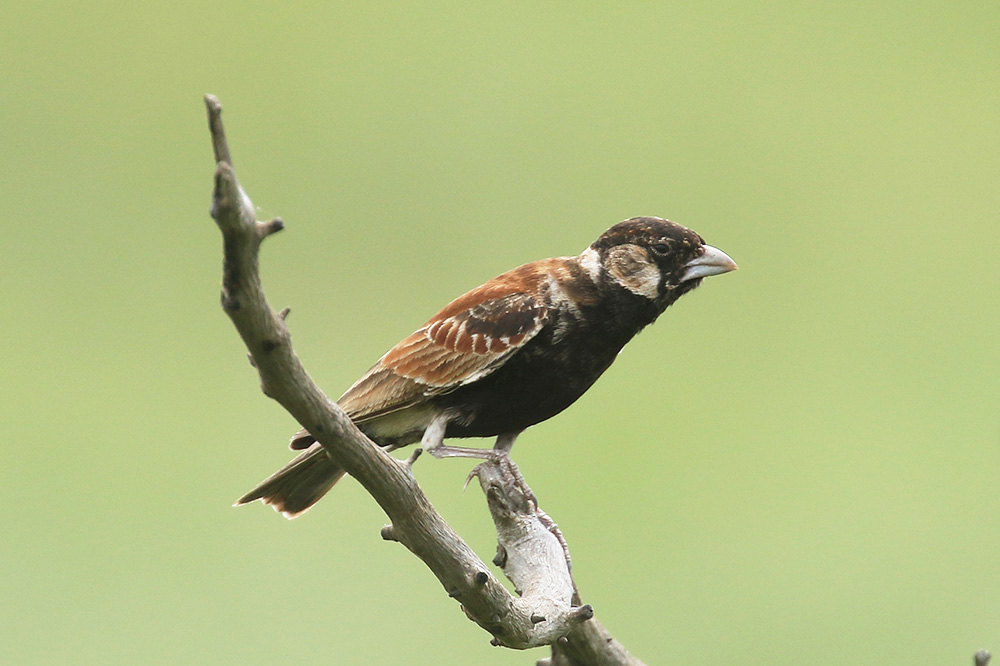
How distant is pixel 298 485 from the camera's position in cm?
322

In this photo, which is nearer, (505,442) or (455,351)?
(455,351)

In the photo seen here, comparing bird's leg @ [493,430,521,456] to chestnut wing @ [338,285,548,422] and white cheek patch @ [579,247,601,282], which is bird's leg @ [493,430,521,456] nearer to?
chestnut wing @ [338,285,548,422]

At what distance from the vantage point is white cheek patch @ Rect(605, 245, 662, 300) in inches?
127

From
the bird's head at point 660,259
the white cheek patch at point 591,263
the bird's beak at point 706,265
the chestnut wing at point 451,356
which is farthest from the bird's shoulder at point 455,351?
the bird's beak at point 706,265

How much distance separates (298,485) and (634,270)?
1203 mm

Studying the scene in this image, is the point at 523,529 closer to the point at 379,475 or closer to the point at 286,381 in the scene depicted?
the point at 379,475

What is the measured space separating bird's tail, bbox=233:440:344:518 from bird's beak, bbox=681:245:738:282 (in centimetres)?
121

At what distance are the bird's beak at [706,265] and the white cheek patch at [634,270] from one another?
9cm

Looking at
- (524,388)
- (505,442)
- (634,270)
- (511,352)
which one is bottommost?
(505,442)

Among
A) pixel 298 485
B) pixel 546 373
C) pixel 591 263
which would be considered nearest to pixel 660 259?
pixel 591 263

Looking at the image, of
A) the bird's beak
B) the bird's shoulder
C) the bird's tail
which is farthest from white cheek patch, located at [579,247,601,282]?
the bird's tail

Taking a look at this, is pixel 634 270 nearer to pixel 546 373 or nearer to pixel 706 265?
pixel 706 265

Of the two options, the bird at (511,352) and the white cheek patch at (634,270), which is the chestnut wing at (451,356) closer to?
the bird at (511,352)

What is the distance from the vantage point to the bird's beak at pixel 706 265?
3264mm
